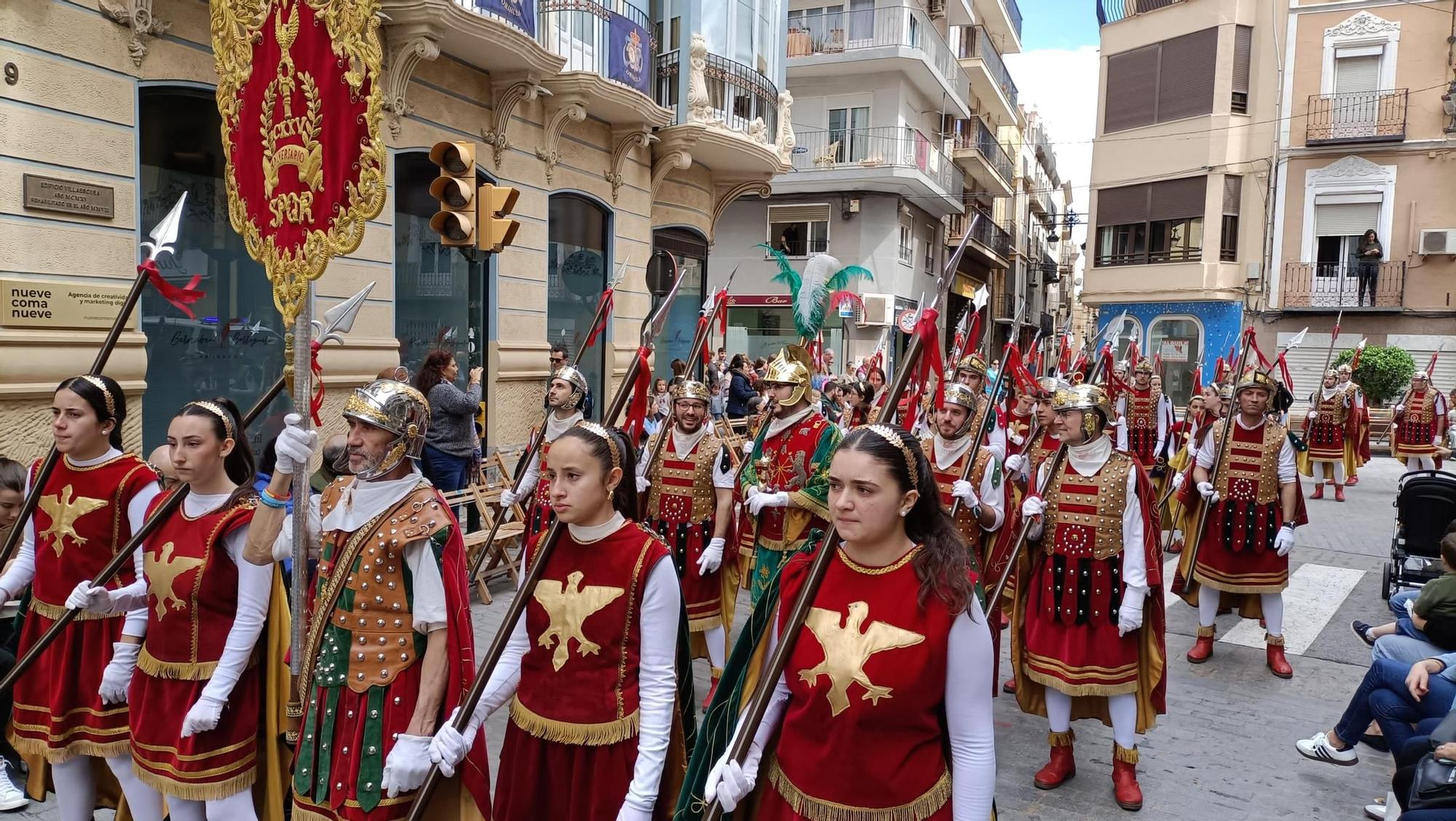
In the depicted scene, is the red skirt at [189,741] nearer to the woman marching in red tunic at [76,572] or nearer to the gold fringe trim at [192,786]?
the gold fringe trim at [192,786]

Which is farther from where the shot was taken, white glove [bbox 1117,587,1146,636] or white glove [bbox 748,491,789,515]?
white glove [bbox 748,491,789,515]

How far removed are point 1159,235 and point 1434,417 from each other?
42.5 ft

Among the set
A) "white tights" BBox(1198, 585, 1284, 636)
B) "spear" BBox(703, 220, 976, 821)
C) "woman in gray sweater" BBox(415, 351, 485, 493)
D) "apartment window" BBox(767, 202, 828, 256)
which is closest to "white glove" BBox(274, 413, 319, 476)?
"spear" BBox(703, 220, 976, 821)

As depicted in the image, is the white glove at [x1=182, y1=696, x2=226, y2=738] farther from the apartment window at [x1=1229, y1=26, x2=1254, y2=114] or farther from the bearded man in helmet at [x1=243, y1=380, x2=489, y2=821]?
the apartment window at [x1=1229, y1=26, x2=1254, y2=114]

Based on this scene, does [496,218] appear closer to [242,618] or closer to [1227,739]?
[242,618]

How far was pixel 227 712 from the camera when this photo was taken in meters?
3.58

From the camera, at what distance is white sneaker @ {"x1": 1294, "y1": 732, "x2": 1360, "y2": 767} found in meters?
5.50

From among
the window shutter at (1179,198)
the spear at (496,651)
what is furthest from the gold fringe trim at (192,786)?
the window shutter at (1179,198)

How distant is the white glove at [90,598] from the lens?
3.71 metres

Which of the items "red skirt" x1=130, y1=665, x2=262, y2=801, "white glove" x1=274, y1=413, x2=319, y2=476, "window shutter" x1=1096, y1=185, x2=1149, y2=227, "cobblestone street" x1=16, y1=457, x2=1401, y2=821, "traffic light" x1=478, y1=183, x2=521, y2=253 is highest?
"window shutter" x1=1096, y1=185, x2=1149, y2=227

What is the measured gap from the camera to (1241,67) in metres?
26.1

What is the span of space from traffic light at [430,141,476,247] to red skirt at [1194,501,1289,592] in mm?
6002

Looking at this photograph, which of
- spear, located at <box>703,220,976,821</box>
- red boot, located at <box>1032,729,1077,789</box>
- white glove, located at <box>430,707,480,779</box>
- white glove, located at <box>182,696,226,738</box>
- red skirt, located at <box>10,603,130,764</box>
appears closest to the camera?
spear, located at <box>703,220,976,821</box>

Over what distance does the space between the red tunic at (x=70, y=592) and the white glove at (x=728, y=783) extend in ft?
9.10
